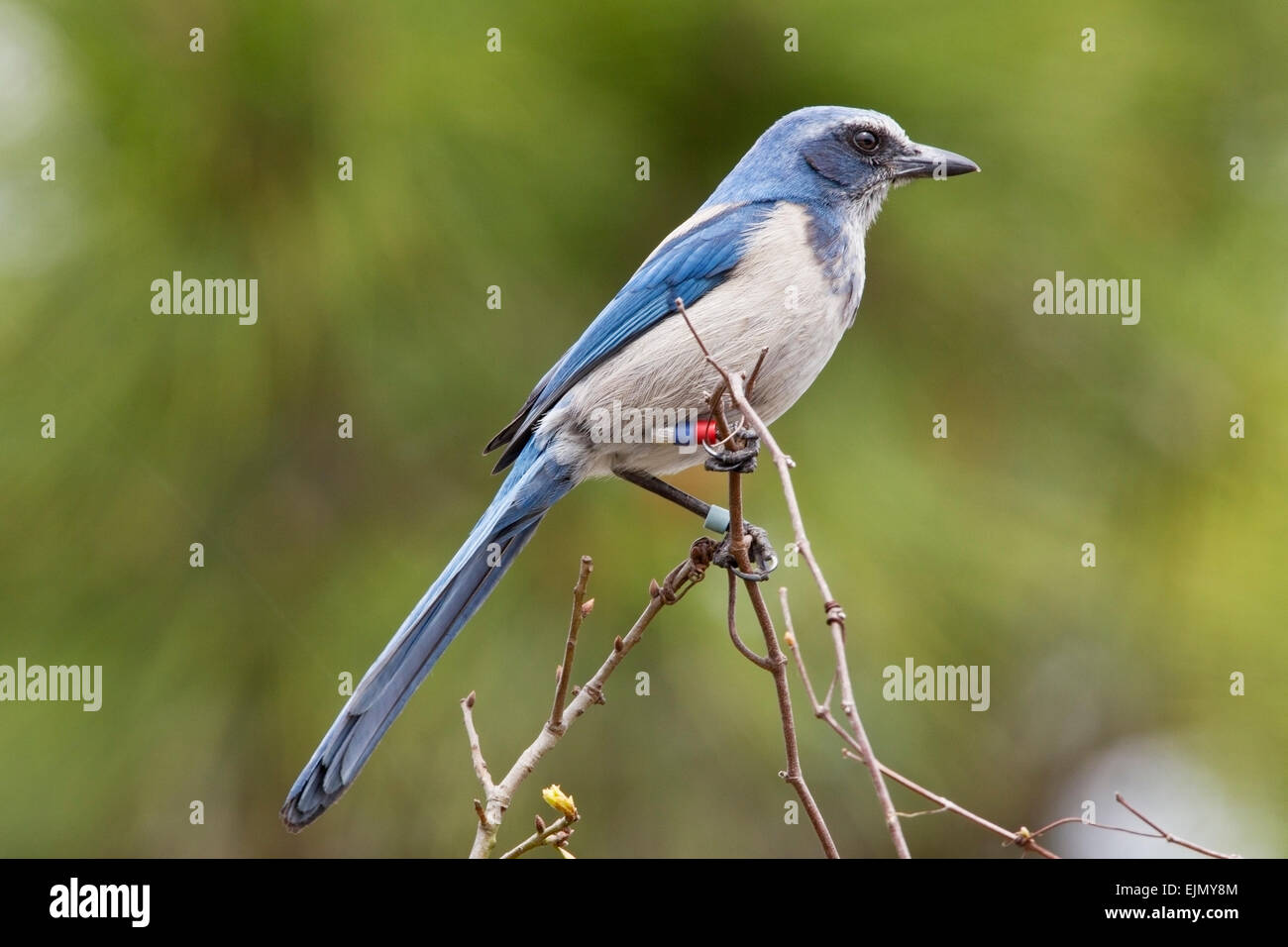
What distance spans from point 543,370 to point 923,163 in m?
1.07

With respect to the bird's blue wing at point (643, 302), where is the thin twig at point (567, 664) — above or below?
below

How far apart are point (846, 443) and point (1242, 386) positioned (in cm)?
104

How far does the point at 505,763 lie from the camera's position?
3.02 m

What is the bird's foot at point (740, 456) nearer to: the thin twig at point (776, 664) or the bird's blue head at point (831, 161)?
the thin twig at point (776, 664)

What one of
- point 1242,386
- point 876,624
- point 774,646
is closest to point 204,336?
point 876,624

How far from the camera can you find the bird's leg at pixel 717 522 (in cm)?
264

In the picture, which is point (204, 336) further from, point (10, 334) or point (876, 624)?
point (876, 624)

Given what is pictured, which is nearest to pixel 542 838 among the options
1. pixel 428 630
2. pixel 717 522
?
pixel 428 630

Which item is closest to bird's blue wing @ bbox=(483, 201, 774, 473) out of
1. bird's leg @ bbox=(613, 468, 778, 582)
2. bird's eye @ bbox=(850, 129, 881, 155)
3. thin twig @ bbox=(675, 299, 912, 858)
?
bird's leg @ bbox=(613, 468, 778, 582)

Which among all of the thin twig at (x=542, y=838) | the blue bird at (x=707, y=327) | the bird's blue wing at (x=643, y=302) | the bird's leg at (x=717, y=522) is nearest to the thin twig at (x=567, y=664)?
the thin twig at (x=542, y=838)

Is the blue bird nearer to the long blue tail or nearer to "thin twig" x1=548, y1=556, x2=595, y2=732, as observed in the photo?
the long blue tail

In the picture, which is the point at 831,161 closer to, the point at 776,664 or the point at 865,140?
the point at 865,140

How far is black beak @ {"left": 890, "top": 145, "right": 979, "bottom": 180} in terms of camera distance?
10.6 ft

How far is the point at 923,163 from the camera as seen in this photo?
10.8 feet
